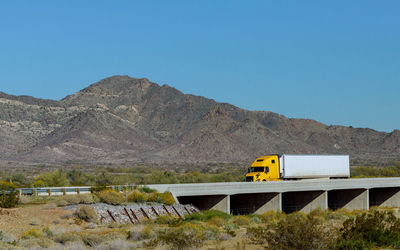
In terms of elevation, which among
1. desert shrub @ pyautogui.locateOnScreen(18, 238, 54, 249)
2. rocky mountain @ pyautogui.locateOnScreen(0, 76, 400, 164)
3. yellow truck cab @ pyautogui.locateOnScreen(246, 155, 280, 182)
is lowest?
desert shrub @ pyautogui.locateOnScreen(18, 238, 54, 249)

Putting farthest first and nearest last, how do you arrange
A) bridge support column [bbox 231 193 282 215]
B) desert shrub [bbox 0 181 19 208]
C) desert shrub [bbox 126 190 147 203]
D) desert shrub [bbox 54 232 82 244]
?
1. bridge support column [bbox 231 193 282 215]
2. desert shrub [bbox 126 190 147 203]
3. desert shrub [bbox 0 181 19 208]
4. desert shrub [bbox 54 232 82 244]

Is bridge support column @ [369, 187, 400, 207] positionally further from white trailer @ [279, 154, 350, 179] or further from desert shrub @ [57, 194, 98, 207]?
desert shrub @ [57, 194, 98, 207]

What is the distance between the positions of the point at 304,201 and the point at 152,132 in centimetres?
11876

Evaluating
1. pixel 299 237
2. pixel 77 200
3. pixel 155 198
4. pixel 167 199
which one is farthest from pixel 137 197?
pixel 299 237

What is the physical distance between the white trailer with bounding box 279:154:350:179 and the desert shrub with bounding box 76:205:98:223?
2199cm

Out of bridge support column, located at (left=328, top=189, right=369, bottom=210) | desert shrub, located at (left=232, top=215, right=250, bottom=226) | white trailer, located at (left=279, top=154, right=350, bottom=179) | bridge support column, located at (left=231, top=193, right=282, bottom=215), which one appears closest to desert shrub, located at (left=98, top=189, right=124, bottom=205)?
desert shrub, located at (left=232, top=215, right=250, bottom=226)

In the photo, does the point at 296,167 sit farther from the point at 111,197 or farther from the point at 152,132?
the point at 152,132

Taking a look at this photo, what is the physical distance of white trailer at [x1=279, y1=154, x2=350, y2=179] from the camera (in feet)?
153

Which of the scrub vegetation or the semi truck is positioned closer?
the scrub vegetation

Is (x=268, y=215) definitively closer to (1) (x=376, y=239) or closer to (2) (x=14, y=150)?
(1) (x=376, y=239)

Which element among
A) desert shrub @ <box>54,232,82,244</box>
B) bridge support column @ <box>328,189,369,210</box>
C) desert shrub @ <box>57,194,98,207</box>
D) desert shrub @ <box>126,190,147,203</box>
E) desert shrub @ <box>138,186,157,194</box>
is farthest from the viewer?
bridge support column @ <box>328,189,369,210</box>

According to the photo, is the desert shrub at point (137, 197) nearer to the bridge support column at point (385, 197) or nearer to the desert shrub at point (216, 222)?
the desert shrub at point (216, 222)

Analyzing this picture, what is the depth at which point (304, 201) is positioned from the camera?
41.4 m

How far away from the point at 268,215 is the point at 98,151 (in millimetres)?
108873
